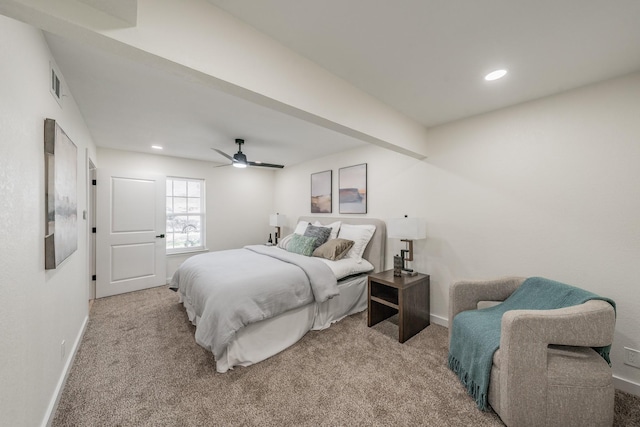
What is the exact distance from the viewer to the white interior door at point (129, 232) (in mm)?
3732

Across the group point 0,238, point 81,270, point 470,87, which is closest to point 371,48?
point 470,87

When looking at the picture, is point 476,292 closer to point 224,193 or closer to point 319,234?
point 319,234

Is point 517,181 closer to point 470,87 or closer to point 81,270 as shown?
point 470,87

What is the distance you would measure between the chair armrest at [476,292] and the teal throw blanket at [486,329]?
0.22 feet

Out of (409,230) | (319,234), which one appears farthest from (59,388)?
(409,230)

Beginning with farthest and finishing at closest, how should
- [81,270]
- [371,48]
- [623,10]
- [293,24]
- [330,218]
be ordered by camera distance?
[330,218]
[81,270]
[371,48]
[293,24]
[623,10]

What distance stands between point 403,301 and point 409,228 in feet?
2.64

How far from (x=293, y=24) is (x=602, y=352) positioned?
9.33ft

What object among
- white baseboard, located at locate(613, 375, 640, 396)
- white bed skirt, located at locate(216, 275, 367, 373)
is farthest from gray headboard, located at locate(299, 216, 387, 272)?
white baseboard, located at locate(613, 375, 640, 396)

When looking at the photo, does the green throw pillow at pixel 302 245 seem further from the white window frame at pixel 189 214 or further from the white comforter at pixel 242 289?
the white window frame at pixel 189 214

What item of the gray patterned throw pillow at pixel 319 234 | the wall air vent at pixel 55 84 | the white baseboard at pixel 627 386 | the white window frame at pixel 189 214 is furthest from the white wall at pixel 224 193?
the white baseboard at pixel 627 386

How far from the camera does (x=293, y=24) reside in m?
1.37

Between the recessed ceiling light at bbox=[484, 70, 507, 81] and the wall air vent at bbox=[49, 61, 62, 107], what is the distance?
3.09m

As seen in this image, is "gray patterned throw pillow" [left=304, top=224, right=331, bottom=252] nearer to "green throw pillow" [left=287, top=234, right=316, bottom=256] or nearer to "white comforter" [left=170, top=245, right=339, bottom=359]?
"green throw pillow" [left=287, top=234, right=316, bottom=256]
